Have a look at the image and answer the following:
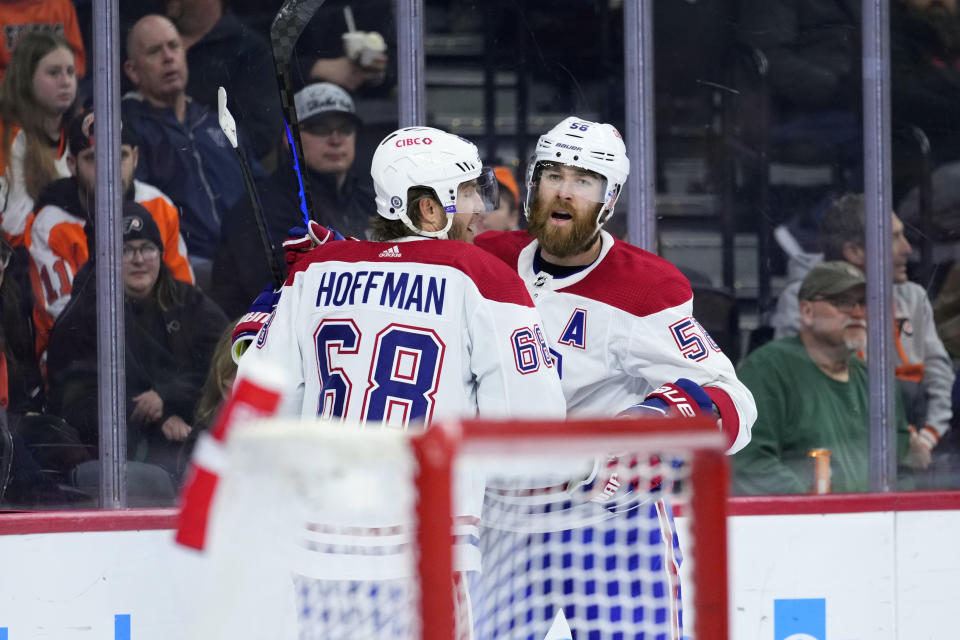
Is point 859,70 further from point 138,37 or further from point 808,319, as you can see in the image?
point 138,37

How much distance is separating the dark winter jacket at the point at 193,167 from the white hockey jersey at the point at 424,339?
1.37 m

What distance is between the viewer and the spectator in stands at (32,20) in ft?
12.1

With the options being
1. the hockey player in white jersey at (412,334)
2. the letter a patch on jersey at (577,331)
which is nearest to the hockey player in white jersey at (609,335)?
the letter a patch on jersey at (577,331)

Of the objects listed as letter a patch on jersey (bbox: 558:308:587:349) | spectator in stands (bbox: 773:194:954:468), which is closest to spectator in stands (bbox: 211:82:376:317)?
letter a patch on jersey (bbox: 558:308:587:349)

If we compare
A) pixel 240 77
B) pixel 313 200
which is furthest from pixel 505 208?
pixel 240 77

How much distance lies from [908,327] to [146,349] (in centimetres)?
218

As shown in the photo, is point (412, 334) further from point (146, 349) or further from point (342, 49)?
point (342, 49)

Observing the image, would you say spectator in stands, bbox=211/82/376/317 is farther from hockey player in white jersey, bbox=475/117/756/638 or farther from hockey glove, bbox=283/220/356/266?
hockey player in white jersey, bbox=475/117/756/638

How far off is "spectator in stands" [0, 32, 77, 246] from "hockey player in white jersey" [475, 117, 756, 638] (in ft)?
4.79

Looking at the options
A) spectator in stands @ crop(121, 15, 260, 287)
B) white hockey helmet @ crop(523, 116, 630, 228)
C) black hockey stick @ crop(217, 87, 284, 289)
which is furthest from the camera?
spectator in stands @ crop(121, 15, 260, 287)

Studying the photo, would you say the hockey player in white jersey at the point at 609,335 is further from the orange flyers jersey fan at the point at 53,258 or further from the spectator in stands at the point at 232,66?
the orange flyers jersey fan at the point at 53,258

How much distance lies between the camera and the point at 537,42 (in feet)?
13.1

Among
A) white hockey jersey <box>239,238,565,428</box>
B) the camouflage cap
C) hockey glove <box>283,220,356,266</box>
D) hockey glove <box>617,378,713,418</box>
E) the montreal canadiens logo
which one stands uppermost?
the montreal canadiens logo

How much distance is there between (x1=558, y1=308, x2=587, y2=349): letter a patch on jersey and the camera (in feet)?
9.44
